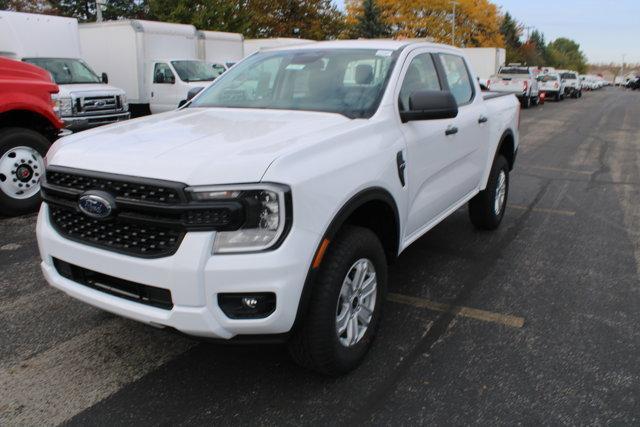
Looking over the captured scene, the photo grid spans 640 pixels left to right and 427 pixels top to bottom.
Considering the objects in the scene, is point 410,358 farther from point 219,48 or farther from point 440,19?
point 440,19

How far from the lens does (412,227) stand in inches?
150

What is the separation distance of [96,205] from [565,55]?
134m

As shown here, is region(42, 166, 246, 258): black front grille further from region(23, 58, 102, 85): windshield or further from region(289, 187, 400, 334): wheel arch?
region(23, 58, 102, 85): windshield

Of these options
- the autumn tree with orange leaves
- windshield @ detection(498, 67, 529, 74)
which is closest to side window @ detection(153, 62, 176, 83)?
windshield @ detection(498, 67, 529, 74)

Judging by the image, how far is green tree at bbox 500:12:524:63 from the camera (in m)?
70.5

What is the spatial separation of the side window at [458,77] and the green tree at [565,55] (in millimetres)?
100351

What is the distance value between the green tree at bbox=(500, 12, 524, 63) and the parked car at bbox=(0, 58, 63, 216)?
226 ft

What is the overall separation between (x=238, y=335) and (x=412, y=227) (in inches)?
63.4

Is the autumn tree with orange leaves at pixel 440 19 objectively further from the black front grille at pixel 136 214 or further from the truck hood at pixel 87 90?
the black front grille at pixel 136 214

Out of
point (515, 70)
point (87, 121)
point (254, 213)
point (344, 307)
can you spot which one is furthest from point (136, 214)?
point (515, 70)

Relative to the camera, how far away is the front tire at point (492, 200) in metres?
5.57

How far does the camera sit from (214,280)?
97.0 inches

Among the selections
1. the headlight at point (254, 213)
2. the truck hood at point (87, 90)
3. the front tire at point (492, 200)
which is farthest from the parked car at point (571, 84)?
the headlight at point (254, 213)

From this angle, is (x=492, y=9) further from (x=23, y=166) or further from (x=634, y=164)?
(x=23, y=166)
